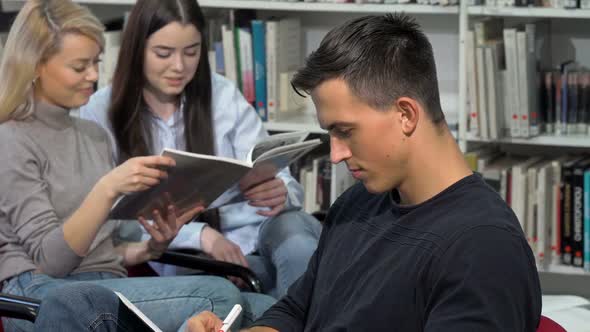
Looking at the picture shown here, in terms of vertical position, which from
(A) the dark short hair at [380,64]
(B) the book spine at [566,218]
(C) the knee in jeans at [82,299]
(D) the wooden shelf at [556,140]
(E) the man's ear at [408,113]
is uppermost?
(A) the dark short hair at [380,64]

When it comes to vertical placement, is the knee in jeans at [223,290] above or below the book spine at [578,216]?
above

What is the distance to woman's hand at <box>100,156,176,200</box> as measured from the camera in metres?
1.83

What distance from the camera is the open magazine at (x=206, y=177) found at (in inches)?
72.1

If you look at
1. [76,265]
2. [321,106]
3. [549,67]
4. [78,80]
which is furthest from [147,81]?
[549,67]

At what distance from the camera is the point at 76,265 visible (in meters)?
1.93

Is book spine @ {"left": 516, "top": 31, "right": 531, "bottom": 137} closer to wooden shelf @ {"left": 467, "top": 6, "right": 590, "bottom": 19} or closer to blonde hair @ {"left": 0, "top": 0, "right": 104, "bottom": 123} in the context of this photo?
wooden shelf @ {"left": 467, "top": 6, "right": 590, "bottom": 19}

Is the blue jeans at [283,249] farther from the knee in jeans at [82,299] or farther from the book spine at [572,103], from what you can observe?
the book spine at [572,103]

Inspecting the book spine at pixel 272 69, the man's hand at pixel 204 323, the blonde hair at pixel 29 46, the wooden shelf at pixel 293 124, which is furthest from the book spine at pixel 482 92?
the man's hand at pixel 204 323

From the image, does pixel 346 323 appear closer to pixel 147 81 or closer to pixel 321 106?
pixel 321 106

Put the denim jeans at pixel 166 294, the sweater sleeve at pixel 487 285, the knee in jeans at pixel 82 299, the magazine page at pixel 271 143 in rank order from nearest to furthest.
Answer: the sweater sleeve at pixel 487 285 → the knee in jeans at pixel 82 299 → the denim jeans at pixel 166 294 → the magazine page at pixel 271 143

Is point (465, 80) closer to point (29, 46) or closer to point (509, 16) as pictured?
point (509, 16)

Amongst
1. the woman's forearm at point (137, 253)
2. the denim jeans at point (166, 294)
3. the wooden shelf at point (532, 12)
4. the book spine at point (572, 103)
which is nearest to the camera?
the denim jeans at point (166, 294)

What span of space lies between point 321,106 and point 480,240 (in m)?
0.32

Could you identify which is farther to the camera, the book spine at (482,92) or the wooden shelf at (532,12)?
the book spine at (482,92)
